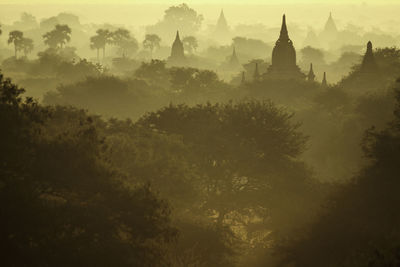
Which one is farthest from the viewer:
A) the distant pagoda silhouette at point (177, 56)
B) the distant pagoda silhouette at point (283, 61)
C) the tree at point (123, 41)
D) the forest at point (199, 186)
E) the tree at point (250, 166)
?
the tree at point (123, 41)

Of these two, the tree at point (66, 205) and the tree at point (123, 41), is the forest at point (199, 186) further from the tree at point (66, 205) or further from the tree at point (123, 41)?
the tree at point (123, 41)

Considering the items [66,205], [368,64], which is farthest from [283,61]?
[66,205]

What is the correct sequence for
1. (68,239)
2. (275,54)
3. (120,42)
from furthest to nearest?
(120,42) < (275,54) < (68,239)

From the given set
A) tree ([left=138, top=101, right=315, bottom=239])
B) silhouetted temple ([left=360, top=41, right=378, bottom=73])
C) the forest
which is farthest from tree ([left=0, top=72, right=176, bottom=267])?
silhouetted temple ([left=360, top=41, right=378, bottom=73])

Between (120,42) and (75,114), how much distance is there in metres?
104

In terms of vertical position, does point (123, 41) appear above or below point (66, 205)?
above

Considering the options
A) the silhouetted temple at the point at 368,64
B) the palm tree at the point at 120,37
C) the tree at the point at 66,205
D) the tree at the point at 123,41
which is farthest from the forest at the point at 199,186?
the tree at the point at 123,41

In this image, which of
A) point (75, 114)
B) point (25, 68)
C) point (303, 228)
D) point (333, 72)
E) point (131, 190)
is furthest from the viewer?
point (333, 72)

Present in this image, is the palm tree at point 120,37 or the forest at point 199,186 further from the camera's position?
the palm tree at point 120,37

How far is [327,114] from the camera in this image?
4288cm

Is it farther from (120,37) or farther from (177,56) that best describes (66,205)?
(120,37)

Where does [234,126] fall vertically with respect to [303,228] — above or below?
above

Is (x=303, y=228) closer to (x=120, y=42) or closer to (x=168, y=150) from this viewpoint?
(x=168, y=150)

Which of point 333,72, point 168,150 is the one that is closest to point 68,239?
point 168,150
